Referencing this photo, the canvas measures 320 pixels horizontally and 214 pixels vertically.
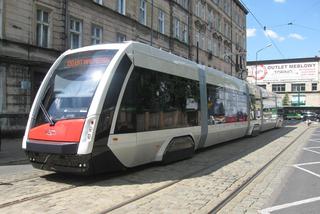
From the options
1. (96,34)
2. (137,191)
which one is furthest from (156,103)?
(96,34)

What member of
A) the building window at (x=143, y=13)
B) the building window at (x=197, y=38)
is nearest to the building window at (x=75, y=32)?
the building window at (x=143, y=13)

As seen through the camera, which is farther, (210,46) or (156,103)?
(210,46)

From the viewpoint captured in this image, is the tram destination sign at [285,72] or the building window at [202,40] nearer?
the building window at [202,40]

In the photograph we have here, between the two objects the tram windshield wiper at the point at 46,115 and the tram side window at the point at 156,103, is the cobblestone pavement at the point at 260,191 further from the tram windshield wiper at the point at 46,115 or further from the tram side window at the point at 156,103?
the tram windshield wiper at the point at 46,115

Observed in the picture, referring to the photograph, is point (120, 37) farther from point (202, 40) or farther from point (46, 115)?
point (46, 115)

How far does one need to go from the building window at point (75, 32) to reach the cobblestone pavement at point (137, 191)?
1607 centimetres

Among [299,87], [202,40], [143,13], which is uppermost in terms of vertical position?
[202,40]

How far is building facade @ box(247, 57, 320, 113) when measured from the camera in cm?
10000

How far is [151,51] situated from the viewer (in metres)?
11.1

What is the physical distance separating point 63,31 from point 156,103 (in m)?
15.5

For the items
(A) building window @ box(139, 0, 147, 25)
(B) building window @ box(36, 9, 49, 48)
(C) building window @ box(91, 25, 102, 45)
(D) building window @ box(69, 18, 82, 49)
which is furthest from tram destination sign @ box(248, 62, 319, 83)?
(B) building window @ box(36, 9, 49, 48)

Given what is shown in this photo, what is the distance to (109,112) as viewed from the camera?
9.15m

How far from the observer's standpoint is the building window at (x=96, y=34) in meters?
28.1

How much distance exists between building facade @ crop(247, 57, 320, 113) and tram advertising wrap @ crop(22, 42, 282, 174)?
88.9 m
